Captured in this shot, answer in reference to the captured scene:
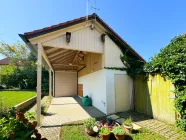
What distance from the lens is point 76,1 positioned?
26.2ft

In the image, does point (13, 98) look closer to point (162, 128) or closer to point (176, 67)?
Answer: point (162, 128)

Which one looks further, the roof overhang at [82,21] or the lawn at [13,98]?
the lawn at [13,98]

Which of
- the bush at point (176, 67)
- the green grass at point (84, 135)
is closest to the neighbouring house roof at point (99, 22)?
the bush at point (176, 67)

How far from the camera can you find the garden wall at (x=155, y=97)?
20.0 feet

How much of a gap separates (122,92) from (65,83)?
10.9 m

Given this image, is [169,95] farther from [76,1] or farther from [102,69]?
[76,1]

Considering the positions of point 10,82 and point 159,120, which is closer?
point 159,120

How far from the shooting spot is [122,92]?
27.9 ft

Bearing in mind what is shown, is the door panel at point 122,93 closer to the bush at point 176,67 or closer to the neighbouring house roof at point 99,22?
the neighbouring house roof at point 99,22

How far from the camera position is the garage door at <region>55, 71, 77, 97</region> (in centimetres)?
1736

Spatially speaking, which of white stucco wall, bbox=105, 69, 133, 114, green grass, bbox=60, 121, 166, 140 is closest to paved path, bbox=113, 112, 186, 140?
green grass, bbox=60, 121, 166, 140

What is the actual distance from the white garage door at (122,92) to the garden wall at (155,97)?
1.71 ft

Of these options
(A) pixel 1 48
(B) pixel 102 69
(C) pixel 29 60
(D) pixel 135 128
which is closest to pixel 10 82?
(C) pixel 29 60

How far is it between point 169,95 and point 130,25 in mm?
8656
